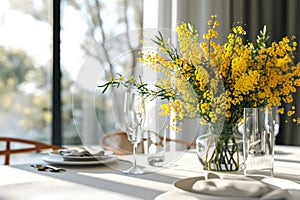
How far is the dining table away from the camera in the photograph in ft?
3.64

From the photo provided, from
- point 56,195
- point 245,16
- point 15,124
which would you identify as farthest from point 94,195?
point 245,16

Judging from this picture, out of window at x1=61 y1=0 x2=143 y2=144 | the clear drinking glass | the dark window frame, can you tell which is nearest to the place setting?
the clear drinking glass

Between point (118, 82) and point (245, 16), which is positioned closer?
point (118, 82)

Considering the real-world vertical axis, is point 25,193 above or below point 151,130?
below

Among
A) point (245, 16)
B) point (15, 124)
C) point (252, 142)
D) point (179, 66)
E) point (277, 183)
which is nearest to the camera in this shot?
point (277, 183)

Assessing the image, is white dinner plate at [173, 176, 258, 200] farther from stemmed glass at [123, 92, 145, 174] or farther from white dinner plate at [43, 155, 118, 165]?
white dinner plate at [43, 155, 118, 165]

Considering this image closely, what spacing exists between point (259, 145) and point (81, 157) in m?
0.63

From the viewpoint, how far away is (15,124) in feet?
13.4

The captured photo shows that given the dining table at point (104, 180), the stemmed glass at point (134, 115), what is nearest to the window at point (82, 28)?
the dining table at point (104, 180)

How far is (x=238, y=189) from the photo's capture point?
927 mm

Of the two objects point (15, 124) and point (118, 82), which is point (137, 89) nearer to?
point (118, 82)

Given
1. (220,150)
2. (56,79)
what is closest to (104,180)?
(220,150)

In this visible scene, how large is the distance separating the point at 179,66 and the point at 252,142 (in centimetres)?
31

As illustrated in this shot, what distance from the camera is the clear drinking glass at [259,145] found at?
1.29 m
